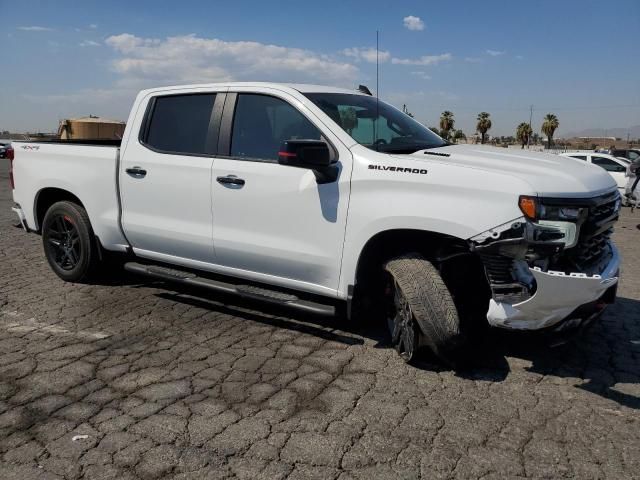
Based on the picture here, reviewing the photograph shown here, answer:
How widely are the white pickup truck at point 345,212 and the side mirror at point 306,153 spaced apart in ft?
0.04

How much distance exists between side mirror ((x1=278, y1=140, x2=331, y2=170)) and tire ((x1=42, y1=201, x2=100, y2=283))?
2.72 metres

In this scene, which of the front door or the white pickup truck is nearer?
the white pickup truck

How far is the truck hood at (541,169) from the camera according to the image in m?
3.29

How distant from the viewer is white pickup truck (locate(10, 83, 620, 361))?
10.9 ft

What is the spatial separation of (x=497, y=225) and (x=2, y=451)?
2851 millimetres

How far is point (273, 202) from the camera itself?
13.7 ft

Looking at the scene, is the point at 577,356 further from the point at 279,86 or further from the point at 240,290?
the point at 279,86

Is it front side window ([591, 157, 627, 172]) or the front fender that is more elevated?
the front fender

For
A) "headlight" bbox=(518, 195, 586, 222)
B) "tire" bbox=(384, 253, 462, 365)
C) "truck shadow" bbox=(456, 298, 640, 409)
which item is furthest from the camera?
"truck shadow" bbox=(456, 298, 640, 409)

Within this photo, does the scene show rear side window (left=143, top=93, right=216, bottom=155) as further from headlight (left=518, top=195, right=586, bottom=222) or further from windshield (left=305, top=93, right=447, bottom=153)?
headlight (left=518, top=195, right=586, bottom=222)

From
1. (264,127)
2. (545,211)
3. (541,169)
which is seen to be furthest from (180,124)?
(545,211)

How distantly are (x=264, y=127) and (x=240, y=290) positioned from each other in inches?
50.3

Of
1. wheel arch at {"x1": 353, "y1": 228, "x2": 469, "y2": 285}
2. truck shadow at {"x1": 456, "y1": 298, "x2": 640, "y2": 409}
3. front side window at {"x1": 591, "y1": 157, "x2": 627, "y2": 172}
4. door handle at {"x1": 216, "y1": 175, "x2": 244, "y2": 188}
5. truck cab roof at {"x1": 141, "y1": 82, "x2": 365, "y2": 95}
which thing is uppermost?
truck cab roof at {"x1": 141, "y1": 82, "x2": 365, "y2": 95}

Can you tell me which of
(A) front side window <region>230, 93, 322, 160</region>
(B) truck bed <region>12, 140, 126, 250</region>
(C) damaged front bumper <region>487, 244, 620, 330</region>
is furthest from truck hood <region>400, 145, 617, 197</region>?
(B) truck bed <region>12, 140, 126, 250</region>
